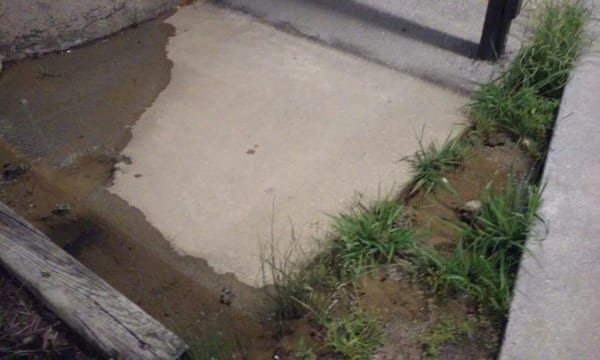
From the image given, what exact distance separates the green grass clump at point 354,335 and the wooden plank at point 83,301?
1.62 feet

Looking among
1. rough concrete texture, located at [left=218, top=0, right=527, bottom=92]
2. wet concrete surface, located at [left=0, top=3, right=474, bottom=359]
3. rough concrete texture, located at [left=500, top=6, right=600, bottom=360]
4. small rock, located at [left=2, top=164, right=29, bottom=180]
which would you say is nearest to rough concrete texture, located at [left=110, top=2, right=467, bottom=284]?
wet concrete surface, located at [left=0, top=3, right=474, bottom=359]

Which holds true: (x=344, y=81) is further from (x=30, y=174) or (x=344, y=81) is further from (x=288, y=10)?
(x=30, y=174)

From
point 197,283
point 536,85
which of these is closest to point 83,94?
point 197,283

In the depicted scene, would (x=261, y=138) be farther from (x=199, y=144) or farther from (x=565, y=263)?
(x=565, y=263)

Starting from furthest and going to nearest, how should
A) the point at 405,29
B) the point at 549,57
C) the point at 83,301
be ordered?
the point at 405,29, the point at 549,57, the point at 83,301

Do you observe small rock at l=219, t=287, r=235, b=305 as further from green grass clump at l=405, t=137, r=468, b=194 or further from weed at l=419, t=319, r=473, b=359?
green grass clump at l=405, t=137, r=468, b=194

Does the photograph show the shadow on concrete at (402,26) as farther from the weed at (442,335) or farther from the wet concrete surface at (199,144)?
the weed at (442,335)

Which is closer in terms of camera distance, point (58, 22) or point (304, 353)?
point (304, 353)

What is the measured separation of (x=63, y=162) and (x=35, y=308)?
0.97m

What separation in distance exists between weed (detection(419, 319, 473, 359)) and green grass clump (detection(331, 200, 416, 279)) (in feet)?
1.05

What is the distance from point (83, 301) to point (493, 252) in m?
1.41

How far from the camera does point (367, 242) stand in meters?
2.55

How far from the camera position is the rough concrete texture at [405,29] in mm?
3605

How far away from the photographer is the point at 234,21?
4012 mm
